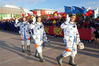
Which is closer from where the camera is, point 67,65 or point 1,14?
point 67,65

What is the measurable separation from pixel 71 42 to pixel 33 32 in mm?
1700

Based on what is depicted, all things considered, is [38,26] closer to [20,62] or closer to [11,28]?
[20,62]

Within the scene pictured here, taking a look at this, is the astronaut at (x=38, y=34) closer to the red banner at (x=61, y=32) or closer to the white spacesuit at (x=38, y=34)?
the white spacesuit at (x=38, y=34)

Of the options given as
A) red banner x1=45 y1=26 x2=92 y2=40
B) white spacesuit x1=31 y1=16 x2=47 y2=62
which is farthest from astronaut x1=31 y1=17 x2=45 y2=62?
red banner x1=45 y1=26 x2=92 y2=40

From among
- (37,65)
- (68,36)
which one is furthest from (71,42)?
(37,65)

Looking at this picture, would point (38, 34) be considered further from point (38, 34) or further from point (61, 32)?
point (61, 32)

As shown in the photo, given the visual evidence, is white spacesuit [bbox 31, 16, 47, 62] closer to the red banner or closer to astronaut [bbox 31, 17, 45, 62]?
astronaut [bbox 31, 17, 45, 62]

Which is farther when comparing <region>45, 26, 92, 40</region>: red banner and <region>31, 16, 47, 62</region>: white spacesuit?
<region>45, 26, 92, 40</region>: red banner

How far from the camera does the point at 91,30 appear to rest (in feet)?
23.1

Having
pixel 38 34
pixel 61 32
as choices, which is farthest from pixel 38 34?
pixel 61 32

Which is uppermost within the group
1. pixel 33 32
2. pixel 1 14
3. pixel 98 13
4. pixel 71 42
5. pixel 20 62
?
pixel 1 14

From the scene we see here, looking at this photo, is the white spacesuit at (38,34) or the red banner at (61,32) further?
the red banner at (61,32)

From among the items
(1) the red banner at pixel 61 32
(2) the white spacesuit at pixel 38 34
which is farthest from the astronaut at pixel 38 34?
(1) the red banner at pixel 61 32

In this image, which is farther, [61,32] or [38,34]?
[61,32]
